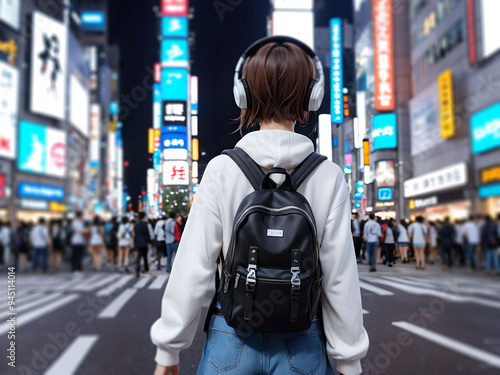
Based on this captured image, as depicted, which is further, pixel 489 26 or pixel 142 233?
pixel 489 26

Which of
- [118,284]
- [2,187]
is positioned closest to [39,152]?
[2,187]

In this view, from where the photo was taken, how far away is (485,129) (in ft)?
5.34

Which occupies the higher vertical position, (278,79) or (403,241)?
(278,79)

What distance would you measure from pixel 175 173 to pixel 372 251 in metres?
0.90

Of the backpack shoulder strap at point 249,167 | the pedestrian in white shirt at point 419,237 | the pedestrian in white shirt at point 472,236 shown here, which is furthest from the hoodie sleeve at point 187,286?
the pedestrian in white shirt at point 472,236

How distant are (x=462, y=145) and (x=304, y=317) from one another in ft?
3.83

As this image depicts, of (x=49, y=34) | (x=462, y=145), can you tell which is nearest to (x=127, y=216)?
(x=49, y=34)

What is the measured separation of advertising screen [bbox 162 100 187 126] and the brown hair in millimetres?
534

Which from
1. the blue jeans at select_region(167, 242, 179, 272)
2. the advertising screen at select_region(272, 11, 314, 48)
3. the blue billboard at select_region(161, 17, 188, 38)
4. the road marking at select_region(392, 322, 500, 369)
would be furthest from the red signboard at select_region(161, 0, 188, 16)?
the road marking at select_region(392, 322, 500, 369)

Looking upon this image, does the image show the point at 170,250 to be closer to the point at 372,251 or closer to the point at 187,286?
the point at 187,286

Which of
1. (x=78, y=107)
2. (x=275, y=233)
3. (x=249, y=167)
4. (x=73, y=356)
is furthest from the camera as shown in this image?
(x=78, y=107)

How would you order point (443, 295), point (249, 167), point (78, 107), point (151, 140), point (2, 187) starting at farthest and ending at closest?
1. point (78, 107)
2. point (443, 295)
3. point (151, 140)
4. point (2, 187)
5. point (249, 167)

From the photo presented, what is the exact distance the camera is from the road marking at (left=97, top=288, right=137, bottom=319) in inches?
73.9

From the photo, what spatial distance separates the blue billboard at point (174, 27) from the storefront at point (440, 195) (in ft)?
3.93
